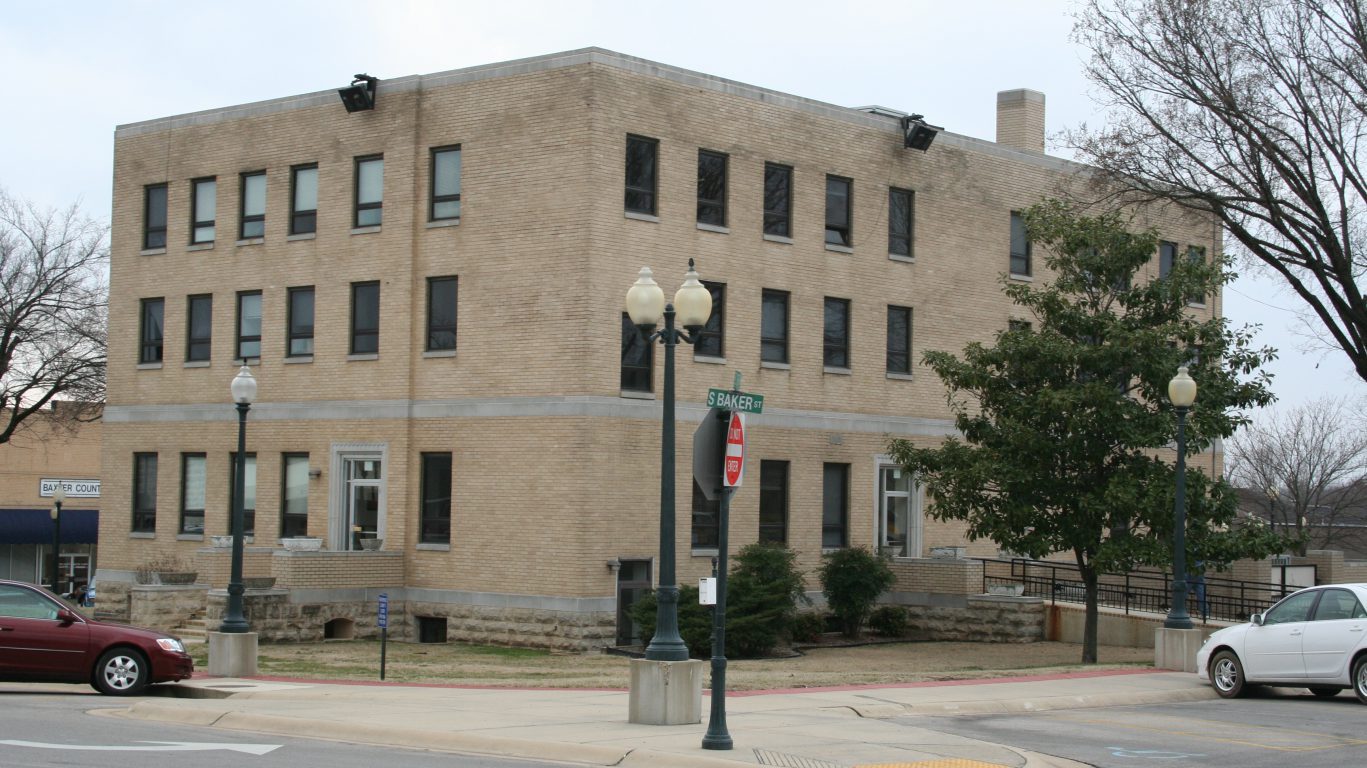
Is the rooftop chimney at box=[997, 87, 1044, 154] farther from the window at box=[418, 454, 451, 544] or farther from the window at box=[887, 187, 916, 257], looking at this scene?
the window at box=[418, 454, 451, 544]

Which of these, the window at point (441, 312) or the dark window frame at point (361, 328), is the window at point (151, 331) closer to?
the dark window frame at point (361, 328)

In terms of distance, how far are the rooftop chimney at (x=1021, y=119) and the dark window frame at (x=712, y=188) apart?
11.4 m

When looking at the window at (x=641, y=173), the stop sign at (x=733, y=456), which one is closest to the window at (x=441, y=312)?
the window at (x=641, y=173)

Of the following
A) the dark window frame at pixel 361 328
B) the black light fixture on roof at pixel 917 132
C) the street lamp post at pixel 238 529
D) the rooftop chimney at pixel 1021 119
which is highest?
the rooftop chimney at pixel 1021 119

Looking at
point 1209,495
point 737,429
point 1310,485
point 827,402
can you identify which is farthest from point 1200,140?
point 1310,485

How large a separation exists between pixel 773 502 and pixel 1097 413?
8.14 metres

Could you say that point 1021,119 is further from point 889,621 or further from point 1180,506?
point 1180,506

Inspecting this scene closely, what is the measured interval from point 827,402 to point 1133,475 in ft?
26.2

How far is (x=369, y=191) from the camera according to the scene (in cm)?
3344

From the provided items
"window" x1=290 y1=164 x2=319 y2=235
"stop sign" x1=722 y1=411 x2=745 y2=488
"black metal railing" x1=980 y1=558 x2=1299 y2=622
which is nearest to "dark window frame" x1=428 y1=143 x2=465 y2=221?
"window" x1=290 y1=164 x2=319 y2=235

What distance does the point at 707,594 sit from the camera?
14820 millimetres

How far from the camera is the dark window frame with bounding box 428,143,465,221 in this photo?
3209cm

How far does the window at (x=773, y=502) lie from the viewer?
33.2 meters

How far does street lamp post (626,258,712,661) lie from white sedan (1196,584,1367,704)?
892 centimetres
